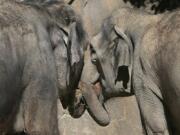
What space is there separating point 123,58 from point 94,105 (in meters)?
0.44

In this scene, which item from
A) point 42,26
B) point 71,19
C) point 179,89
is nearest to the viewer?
point 42,26

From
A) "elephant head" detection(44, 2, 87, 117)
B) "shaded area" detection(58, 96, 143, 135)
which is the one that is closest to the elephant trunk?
"elephant head" detection(44, 2, 87, 117)

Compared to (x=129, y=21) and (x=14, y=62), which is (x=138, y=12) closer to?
(x=129, y=21)

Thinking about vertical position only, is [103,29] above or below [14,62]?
below

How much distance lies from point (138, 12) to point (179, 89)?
1.04 metres

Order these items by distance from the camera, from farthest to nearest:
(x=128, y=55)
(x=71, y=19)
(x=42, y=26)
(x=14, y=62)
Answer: (x=128, y=55) → (x=71, y=19) → (x=42, y=26) → (x=14, y=62)

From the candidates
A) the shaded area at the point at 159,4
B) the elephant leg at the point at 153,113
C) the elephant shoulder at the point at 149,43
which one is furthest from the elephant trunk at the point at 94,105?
the shaded area at the point at 159,4

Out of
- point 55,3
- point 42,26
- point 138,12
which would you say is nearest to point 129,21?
point 138,12

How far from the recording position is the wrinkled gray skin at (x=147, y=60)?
5758 mm

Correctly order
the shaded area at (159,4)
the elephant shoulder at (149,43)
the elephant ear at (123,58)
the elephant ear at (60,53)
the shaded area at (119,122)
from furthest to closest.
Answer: the shaded area at (119,122) < the shaded area at (159,4) < the elephant ear at (123,58) < the elephant shoulder at (149,43) < the elephant ear at (60,53)

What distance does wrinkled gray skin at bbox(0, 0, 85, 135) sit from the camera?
4125 millimetres

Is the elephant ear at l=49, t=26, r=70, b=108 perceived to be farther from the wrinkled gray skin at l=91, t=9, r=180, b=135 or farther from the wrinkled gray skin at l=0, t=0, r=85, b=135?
the wrinkled gray skin at l=91, t=9, r=180, b=135

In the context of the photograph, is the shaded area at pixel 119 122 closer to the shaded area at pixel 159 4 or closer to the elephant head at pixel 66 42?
the shaded area at pixel 159 4

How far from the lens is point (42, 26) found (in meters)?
4.41
